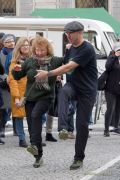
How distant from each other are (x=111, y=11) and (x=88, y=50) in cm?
2374

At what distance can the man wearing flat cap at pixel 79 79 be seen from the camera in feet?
29.1

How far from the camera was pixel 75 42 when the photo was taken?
8938mm

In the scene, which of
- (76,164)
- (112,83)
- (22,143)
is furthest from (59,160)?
(112,83)

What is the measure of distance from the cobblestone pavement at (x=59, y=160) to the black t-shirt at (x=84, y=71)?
3.38ft

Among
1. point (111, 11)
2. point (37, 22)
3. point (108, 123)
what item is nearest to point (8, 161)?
point (108, 123)

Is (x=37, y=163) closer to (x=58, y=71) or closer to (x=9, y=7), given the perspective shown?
(x=58, y=71)

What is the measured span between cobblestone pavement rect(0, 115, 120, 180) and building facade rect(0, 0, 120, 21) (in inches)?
796

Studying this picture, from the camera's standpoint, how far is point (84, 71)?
901cm

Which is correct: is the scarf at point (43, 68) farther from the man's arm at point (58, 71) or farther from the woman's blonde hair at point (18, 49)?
the woman's blonde hair at point (18, 49)

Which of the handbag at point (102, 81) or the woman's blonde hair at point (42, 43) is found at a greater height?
the woman's blonde hair at point (42, 43)

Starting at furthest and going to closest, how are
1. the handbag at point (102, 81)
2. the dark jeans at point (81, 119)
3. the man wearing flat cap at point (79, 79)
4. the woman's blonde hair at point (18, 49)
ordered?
the handbag at point (102, 81)
the woman's blonde hair at point (18, 49)
the dark jeans at point (81, 119)
the man wearing flat cap at point (79, 79)

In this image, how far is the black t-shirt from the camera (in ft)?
29.2

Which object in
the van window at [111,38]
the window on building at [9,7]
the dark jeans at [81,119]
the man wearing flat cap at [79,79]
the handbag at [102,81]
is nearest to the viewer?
the man wearing flat cap at [79,79]

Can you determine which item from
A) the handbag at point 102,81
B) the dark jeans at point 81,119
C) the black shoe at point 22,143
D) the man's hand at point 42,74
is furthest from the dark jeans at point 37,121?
the handbag at point 102,81
